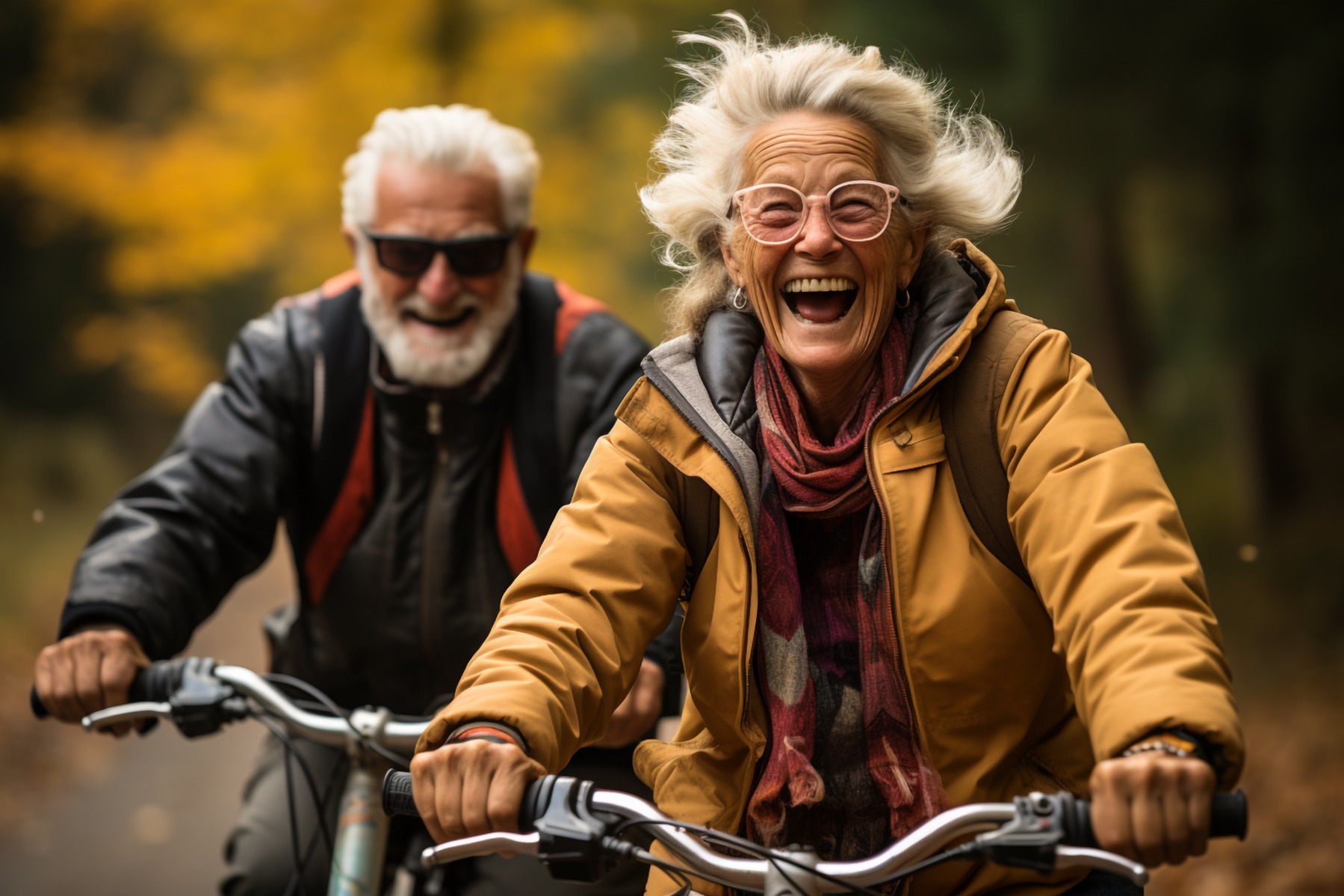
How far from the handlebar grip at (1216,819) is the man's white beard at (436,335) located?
2.25m

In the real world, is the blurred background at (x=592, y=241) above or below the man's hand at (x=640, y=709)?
above

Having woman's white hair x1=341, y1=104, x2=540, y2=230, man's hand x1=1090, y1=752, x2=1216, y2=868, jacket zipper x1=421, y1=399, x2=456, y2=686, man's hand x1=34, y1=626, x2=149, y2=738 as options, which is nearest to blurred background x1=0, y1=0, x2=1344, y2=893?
woman's white hair x1=341, y1=104, x2=540, y2=230

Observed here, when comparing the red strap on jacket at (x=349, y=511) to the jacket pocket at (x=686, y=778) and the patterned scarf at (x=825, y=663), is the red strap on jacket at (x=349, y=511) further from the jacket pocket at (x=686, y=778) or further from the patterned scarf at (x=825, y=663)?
the patterned scarf at (x=825, y=663)

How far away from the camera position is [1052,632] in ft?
7.13

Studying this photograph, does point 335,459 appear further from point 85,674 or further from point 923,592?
point 923,592

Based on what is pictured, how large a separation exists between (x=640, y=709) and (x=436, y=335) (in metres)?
1.20

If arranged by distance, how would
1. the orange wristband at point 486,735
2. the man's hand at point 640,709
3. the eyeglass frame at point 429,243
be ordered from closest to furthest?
the orange wristband at point 486,735 → the man's hand at point 640,709 → the eyeglass frame at point 429,243

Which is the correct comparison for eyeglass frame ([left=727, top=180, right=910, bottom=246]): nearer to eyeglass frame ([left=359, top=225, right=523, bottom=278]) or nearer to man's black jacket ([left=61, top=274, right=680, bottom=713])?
man's black jacket ([left=61, top=274, right=680, bottom=713])

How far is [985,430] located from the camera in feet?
7.13

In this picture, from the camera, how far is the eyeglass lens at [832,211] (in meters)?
2.34

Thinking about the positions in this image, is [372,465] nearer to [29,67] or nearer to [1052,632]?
[1052,632]

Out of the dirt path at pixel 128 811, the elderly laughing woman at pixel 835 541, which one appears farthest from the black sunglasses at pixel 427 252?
the dirt path at pixel 128 811

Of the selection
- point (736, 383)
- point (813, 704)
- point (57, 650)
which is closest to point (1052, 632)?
point (813, 704)

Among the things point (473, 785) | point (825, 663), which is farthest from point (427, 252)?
point (473, 785)
